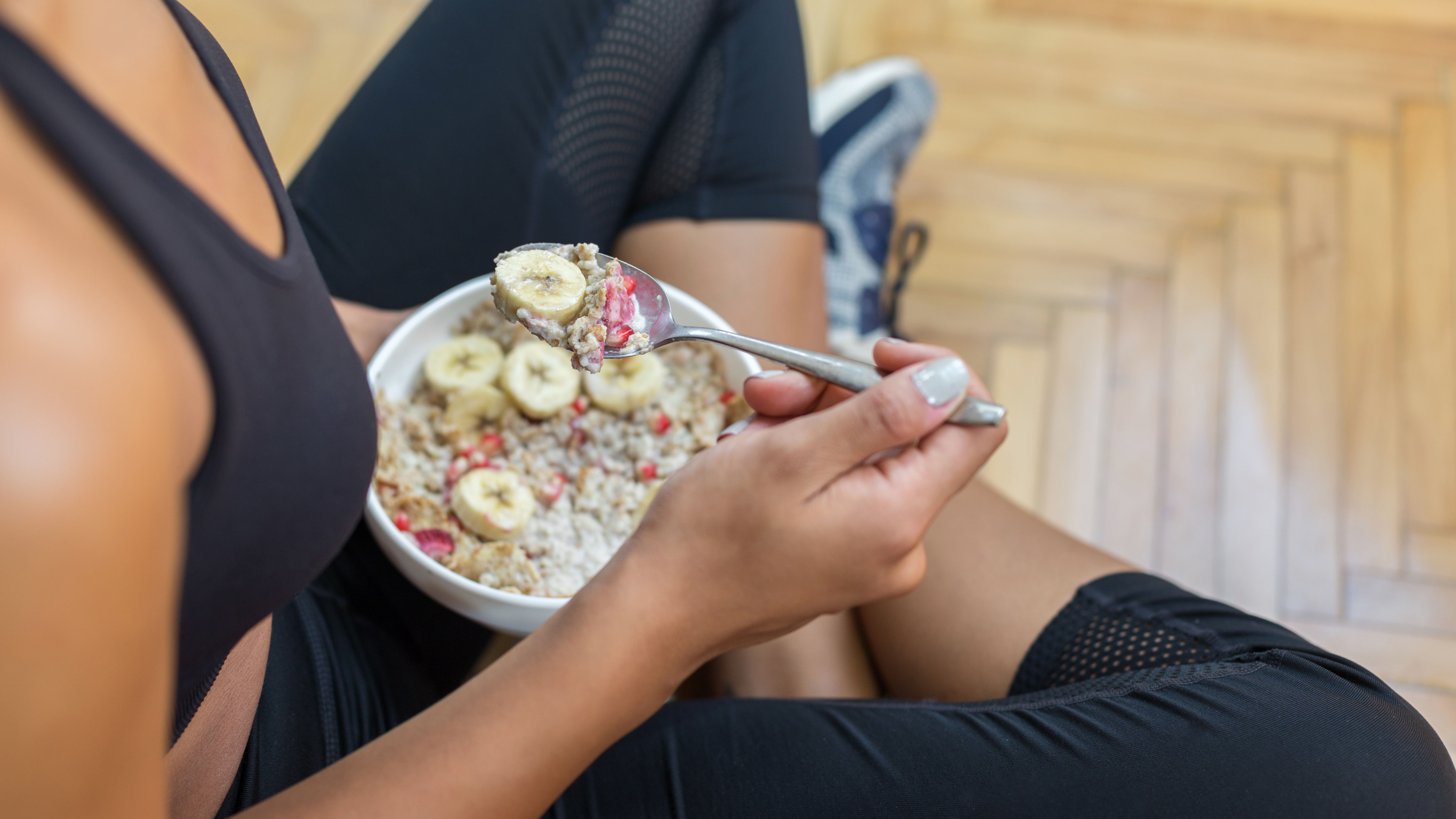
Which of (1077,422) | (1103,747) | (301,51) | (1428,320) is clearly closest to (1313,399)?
(1428,320)

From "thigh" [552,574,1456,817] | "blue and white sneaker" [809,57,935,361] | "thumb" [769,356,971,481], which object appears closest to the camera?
"thumb" [769,356,971,481]

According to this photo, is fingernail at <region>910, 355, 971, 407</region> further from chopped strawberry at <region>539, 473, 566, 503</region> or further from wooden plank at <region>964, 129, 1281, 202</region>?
wooden plank at <region>964, 129, 1281, 202</region>

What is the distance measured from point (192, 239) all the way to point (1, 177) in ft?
0.23

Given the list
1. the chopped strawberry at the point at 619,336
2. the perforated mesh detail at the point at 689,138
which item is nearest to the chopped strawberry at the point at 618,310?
the chopped strawberry at the point at 619,336

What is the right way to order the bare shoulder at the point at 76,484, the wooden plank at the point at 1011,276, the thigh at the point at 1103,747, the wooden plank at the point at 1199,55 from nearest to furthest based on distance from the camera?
the bare shoulder at the point at 76,484
the thigh at the point at 1103,747
the wooden plank at the point at 1011,276
the wooden plank at the point at 1199,55

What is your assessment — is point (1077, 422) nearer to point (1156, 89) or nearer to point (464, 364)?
point (1156, 89)

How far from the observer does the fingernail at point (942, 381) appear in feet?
1.67

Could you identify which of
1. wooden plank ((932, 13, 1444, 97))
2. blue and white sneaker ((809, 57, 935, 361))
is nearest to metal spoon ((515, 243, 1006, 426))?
blue and white sneaker ((809, 57, 935, 361))

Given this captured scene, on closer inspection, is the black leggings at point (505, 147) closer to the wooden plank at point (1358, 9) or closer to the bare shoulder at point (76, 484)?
the bare shoulder at point (76, 484)

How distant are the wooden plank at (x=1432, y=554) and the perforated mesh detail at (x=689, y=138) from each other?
1.22 meters

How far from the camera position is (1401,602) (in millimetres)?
1275

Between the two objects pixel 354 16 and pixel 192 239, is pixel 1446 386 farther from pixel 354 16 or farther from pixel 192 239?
pixel 354 16

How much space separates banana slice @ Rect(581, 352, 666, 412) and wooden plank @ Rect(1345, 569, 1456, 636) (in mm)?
1142

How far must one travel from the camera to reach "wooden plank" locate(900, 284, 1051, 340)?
146 centimetres
